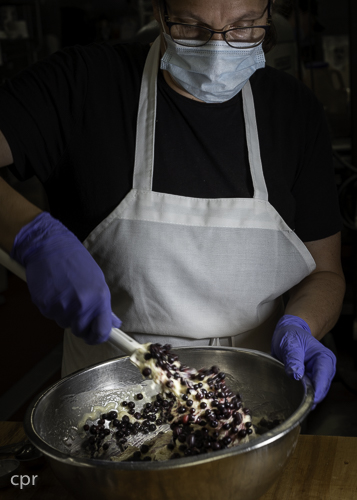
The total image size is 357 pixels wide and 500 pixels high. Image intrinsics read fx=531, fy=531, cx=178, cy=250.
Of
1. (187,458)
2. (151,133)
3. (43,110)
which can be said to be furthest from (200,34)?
(187,458)

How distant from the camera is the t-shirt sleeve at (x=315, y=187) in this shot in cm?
143

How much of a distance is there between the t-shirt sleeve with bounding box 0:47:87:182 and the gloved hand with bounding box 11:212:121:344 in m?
0.31

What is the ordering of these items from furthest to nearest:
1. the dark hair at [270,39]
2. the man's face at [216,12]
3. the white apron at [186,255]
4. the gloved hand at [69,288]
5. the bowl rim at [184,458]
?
the dark hair at [270,39]
the white apron at [186,255]
the man's face at [216,12]
the gloved hand at [69,288]
the bowl rim at [184,458]

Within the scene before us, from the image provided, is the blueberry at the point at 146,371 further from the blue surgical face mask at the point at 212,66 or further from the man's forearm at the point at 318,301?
the blue surgical face mask at the point at 212,66

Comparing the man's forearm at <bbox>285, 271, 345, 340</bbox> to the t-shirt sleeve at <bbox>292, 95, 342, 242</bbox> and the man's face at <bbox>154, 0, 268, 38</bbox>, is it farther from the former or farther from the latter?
the man's face at <bbox>154, 0, 268, 38</bbox>

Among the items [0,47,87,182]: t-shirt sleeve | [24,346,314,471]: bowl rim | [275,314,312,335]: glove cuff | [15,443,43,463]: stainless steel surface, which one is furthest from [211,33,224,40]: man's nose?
[15,443,43,463]: stainless steel surface

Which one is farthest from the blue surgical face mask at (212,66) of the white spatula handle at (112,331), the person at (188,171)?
the white spatula handle at (112,331)

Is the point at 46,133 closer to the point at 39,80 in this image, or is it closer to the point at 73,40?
the point at 39,80

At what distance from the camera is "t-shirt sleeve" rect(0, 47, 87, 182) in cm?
117

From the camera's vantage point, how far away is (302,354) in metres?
1.08

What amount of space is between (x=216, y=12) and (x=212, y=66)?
0.40 ft

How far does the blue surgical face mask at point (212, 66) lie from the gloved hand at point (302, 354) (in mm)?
579

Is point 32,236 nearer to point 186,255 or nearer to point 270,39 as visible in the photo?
point 186,255

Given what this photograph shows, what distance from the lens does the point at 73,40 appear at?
468cm
